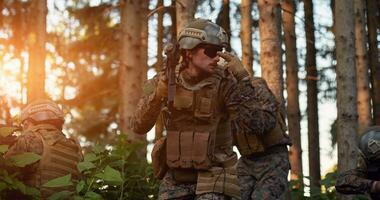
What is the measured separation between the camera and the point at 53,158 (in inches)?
305

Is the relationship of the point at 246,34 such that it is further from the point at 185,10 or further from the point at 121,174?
the point at 121,174

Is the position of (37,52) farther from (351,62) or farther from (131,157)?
(351,62)

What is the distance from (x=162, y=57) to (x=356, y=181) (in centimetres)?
937

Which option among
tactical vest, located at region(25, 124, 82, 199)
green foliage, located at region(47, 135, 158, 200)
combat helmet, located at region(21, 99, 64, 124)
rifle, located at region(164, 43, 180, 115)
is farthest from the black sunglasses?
combat helmet, located at region(21, 99, 64, 124)

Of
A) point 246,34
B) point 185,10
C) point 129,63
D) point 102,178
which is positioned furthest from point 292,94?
point 102,178

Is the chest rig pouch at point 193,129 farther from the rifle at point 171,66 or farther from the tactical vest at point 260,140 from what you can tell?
the tactical vest at point 260,140

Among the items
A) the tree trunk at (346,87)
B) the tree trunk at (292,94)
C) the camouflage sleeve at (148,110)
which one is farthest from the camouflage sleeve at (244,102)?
the tree trunk at (292,94)

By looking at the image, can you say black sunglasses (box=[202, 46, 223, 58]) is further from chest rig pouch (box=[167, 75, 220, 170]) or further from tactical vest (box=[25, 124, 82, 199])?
tactical vest (box=[25, 124, 82, 199])

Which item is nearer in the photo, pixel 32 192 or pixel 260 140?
pixel 32 192

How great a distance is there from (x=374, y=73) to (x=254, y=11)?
14.5 feet

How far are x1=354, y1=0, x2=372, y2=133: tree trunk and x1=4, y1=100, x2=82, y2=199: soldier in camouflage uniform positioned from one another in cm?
708

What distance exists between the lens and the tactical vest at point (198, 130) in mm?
5359

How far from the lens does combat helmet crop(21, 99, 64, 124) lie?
7953 mm

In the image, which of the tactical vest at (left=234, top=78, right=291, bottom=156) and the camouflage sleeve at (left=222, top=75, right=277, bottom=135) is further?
the tactical vest at (left=234, top=78, right=291, bottom=156)
